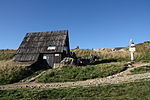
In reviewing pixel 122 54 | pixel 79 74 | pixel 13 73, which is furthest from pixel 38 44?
pixel 122 54

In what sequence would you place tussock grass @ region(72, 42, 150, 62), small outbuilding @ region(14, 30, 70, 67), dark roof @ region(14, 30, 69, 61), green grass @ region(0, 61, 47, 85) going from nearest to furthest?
green grass @ region(0, 61, 47, 85)
small outbuilding @ region(14, 30, 70, 67)
dark roof @ region(14, 30, 69, 61)
tussock grass @ region(72, 42, 150, 62)

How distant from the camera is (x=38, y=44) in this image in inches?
1287

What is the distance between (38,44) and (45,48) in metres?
2.40

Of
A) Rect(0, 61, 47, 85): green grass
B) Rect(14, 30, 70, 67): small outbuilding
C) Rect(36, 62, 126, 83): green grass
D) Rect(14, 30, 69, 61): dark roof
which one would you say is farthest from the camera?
Rect(14, 30, 69, 61): dark roof

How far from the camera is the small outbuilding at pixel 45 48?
30078 millimetres

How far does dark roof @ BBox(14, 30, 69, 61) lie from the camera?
99.8 feet

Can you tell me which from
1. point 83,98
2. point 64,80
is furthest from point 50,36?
point 83,98

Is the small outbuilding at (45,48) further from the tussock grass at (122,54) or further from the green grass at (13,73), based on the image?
the tussock grass at (122,54)

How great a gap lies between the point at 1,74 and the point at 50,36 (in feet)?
46.6

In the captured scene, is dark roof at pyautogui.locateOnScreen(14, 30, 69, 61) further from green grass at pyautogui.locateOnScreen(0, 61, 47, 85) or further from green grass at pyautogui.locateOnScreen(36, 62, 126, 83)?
green grass at pyautogui.locateOnScreen(36, 62, 126, 83)

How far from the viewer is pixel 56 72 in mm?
22281

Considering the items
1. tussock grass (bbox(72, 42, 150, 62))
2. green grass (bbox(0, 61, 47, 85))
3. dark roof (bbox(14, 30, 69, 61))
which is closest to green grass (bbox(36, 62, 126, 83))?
green grass (bbox(0, 61, 47, 85))

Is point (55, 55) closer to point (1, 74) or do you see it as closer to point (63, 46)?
point (63, 46)

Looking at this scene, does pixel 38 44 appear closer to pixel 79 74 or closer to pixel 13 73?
pixel 13 73
